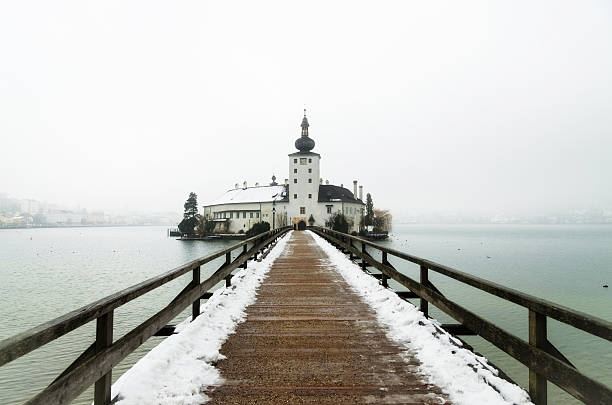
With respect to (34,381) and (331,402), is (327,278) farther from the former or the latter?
(34,381)

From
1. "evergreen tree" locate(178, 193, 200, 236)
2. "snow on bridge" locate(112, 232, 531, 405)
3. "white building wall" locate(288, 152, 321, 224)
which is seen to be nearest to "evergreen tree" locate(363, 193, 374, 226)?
"white building wall" locate(288, 152, 321, 224)

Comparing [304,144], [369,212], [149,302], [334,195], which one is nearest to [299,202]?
[334,195]

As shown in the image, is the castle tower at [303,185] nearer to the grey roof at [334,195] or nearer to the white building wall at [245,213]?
the grey roof at [334,195]

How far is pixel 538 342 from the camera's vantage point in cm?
286

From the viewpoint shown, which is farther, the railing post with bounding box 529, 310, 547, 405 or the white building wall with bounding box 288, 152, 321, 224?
the white building wall with bounding box 288, 152, 321, 224

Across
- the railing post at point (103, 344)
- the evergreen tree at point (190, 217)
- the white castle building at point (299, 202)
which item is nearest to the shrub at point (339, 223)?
the white castle building at point (299, 202)

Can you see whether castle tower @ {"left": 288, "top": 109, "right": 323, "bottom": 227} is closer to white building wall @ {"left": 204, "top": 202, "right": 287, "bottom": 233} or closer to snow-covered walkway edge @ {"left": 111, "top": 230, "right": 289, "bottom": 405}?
white building wall @ {"left": 204, "top": 202, "right": 287, "bottom": 233}

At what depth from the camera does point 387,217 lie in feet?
298

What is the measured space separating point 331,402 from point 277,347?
145 cm

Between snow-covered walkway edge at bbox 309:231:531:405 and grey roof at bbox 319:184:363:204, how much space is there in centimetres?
5701

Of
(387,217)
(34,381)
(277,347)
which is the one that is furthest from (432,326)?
(387,217)

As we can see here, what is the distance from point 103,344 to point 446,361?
347 centimetres

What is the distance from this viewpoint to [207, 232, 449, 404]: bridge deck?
322 centimetres

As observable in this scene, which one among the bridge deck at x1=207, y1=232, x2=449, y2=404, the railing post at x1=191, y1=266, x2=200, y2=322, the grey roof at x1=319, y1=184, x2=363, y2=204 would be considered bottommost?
the bridge deck at x1=207, y1=232, x2=449, y2=404
